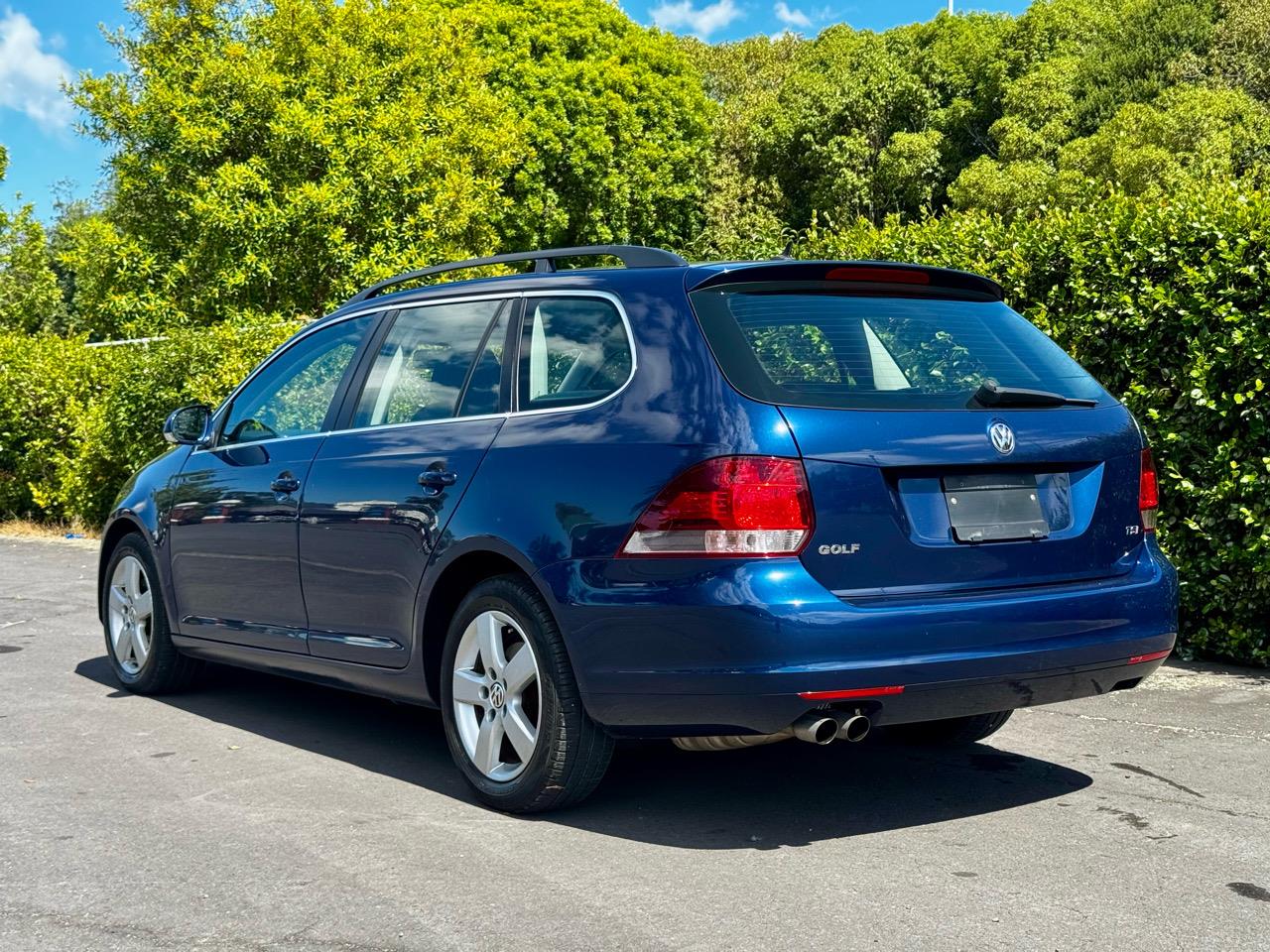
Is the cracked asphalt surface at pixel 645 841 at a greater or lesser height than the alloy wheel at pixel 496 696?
lesser

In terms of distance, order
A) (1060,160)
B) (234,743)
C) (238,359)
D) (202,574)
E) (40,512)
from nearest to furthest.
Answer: (234,743) < (202,574) < (238,359) < (40,512) < (1060,160)

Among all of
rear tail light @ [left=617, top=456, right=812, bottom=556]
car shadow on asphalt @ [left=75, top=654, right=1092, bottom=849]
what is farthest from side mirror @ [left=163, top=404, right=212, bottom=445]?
rear tail light @ [left=617, top=456, right=812, bottom=556]

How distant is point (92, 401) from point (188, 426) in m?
9.82

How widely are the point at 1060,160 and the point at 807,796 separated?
40.1m

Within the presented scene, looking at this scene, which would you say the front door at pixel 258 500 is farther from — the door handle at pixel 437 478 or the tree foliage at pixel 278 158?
the tree foliage at pixel 278 158

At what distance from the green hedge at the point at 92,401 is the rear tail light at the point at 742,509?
35.0 ft

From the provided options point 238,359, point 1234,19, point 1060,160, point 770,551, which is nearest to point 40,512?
point 238,359

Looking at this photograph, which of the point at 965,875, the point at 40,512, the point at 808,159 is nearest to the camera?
the point at 965,875

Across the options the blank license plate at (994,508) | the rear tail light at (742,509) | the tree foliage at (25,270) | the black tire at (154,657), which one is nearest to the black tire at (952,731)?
the blank license plate at (994,508)

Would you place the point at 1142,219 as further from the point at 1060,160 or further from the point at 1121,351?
the point at 1060,160

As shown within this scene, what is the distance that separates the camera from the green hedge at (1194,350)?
24.2ft

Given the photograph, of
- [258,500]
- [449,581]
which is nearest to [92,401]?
[258,500]

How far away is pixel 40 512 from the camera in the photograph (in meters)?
17.3

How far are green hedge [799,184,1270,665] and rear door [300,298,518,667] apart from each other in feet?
12.6
